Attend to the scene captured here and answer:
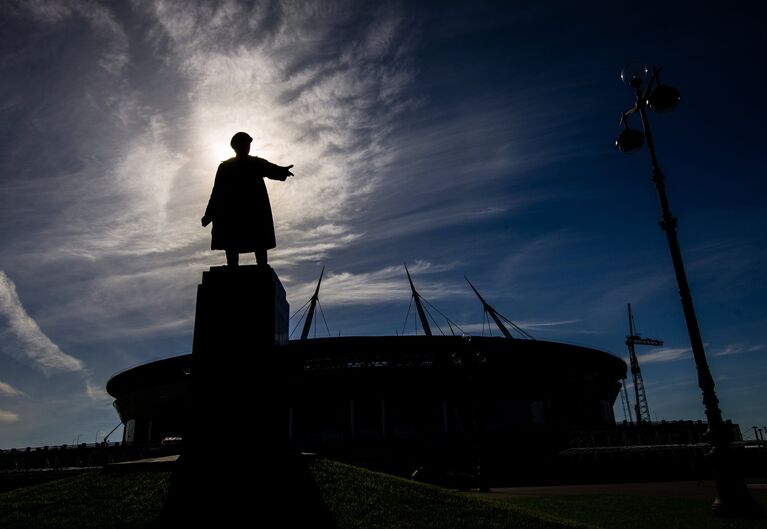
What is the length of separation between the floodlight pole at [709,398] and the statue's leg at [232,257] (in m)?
9.27

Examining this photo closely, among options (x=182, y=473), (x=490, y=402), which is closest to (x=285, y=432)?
(x=182, y=473)

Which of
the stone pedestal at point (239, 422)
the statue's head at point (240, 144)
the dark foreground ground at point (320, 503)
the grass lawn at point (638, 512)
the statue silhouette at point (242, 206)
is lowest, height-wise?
the grass lawn at point (638, 512)

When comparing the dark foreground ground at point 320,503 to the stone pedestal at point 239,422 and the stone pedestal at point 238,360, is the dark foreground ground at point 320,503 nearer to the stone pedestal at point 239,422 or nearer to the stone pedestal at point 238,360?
the stone pedestal at point 239,422

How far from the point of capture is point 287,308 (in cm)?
861

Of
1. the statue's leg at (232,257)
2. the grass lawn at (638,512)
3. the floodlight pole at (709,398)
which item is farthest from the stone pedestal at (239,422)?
the floodlight pole at (709,398)

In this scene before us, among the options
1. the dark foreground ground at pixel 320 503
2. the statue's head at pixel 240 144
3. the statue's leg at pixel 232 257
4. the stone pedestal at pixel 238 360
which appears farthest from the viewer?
the statue's head at pixel 240 144

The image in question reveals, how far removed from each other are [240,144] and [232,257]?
1.99m

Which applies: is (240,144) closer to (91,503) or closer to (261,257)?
(261,257)

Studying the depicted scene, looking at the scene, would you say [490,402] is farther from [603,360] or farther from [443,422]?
[603,360]

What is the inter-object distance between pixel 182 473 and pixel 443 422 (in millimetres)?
46929

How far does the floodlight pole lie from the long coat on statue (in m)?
8.54

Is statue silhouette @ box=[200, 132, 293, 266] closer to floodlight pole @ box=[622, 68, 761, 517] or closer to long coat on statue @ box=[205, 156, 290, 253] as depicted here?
long coat on statue @ box=[205, 156, 290, 253]

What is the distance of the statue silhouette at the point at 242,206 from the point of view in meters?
8.01

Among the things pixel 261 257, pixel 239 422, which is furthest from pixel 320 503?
pixel 261 257
